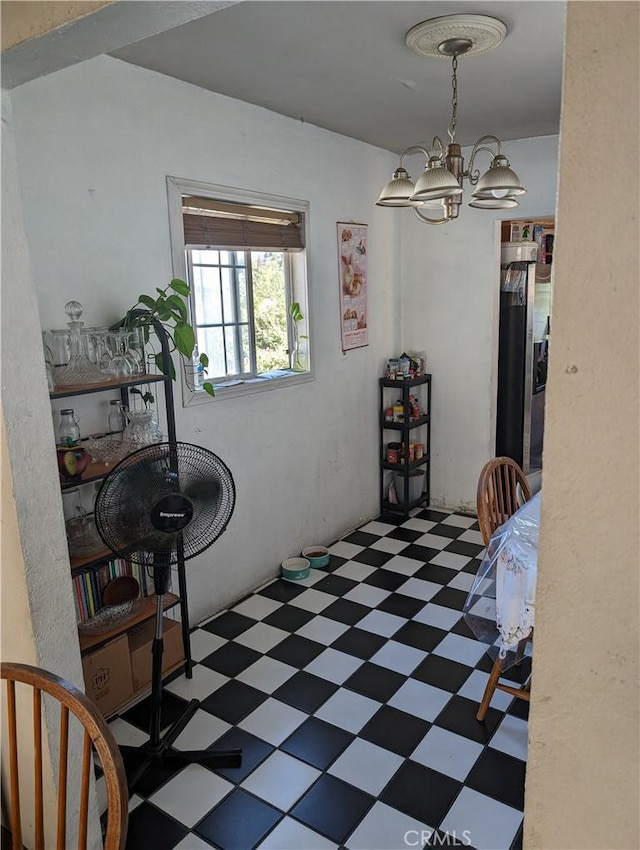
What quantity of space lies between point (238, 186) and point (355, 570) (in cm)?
224

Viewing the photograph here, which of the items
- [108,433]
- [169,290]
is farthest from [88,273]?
[108,433]

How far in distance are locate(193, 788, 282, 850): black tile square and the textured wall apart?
4.15 feet

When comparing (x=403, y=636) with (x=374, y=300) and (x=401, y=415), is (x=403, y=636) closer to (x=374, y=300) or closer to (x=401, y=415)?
(x=401, y=415)

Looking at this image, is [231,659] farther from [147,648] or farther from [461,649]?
[461,649]

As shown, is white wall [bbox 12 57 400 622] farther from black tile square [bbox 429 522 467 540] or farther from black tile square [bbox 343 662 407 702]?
black tile square [bbox 343 662 407 702]

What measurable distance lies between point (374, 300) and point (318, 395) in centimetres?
93

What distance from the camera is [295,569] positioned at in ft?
11.5

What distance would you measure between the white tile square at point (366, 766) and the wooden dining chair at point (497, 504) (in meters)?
0.42

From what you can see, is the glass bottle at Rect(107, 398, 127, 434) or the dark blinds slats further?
the dark blinds slats

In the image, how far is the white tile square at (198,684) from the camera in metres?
2.53

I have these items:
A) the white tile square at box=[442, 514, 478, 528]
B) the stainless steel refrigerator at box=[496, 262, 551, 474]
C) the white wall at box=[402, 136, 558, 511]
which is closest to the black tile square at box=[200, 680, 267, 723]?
the white tile square at box=[442, 514, 478, 528]

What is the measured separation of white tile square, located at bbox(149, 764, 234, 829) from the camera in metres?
1.95

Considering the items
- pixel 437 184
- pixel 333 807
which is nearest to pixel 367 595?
pixel 333 807

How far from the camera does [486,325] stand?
4.23m
